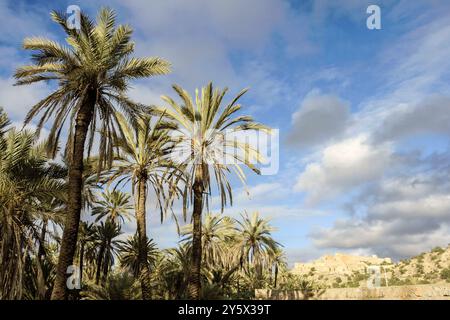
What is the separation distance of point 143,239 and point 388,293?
508 inches

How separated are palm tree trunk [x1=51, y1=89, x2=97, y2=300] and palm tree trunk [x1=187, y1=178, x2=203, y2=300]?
695cm

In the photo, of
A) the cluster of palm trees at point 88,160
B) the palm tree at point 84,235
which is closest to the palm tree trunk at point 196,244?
the cluster of palm trees at point 88,160

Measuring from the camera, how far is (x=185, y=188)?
22.1 m

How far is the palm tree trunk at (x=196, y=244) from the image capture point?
20.7m

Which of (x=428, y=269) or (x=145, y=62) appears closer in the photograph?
(x=145, y=62)

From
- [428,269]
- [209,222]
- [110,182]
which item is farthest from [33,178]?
[428,269]

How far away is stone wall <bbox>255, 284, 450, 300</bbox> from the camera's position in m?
17.1

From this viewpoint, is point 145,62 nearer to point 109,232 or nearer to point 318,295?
point 318,295

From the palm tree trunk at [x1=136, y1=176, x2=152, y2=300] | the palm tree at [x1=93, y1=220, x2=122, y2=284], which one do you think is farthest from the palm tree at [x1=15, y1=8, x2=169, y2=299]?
the palm tree at [x1=93, y1=220, x2=122, y2=284]

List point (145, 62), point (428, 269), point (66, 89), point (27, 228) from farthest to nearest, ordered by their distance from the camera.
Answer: point (428, 269)
point (27, 228)
point (145, 62)
point (66, 89)

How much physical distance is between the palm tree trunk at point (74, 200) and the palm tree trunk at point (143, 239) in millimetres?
7650

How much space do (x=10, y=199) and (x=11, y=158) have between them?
218cm

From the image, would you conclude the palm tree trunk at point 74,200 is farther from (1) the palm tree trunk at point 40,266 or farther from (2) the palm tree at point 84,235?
(2) the palm tree at point 84,235

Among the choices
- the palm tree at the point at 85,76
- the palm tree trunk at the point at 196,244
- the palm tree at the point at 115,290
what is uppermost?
Result: the palm tree at the point at 85,76
